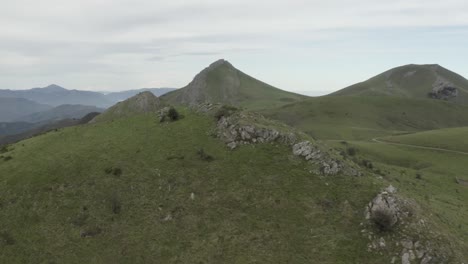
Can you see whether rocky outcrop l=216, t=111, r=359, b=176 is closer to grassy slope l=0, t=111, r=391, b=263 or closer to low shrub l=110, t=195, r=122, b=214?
grassy slope l=0, t=111, r=391, b=263

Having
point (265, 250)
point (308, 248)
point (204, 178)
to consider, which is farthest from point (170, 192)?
point (308, 248)

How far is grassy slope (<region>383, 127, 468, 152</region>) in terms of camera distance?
12952 cm

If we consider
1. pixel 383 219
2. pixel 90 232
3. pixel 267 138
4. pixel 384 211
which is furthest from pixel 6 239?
pixel 384 211

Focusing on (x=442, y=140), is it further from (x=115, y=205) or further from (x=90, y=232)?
(x=90, y=232)

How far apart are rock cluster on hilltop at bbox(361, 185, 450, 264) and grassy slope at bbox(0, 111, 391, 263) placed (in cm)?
138

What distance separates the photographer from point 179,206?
4375 centimetres

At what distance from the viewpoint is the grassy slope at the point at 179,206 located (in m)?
37.6

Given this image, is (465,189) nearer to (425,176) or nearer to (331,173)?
(425,176)

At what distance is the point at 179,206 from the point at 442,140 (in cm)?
12096

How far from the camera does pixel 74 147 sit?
58406 mm

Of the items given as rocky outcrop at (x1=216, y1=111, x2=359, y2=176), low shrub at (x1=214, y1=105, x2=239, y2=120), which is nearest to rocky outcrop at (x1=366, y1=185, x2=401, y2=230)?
rocky outcrop at (x1=216, y1=111, x2=359, y2=176)

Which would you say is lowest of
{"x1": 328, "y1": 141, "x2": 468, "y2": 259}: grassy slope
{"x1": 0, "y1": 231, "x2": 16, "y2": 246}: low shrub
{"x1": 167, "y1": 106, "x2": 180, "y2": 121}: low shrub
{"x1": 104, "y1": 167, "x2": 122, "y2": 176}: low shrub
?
{"x1": 328, "y1": 141, "x2": 468, "y2": 259}: grassy slope

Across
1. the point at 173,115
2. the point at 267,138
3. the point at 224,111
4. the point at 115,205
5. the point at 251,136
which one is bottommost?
the point at 115,205

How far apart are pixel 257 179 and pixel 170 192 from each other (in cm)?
1006
